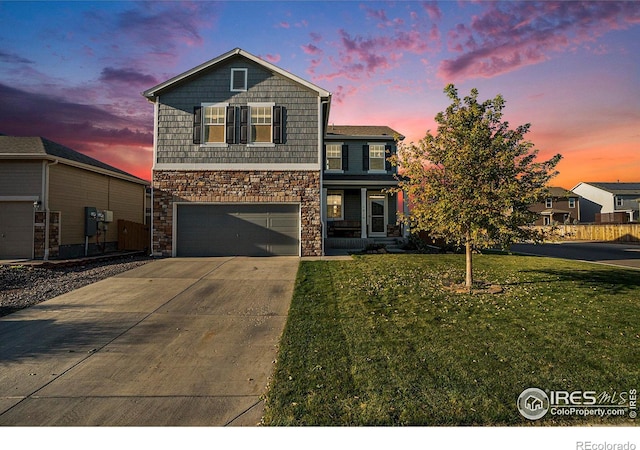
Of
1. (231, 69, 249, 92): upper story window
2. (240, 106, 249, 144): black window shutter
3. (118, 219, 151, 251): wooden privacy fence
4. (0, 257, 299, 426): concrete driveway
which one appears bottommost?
(0, 257, 299, 426): concrete driveway

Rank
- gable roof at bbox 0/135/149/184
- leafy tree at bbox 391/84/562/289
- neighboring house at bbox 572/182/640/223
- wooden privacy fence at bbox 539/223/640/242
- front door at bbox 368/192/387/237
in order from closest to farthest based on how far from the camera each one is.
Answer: leafy tree at bbox 391/84/562/289
gable roof at bbox 0/135/149/184
front door at bbox 368/192/387/237
wooden privacy fence at bbox 539/223/640/242
neighboring house at bbox 572/182/640/223

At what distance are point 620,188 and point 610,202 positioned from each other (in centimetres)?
340

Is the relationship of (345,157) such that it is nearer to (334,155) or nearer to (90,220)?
(334,155)

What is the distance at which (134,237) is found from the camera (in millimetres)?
17172

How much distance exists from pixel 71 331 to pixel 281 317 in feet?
11.9

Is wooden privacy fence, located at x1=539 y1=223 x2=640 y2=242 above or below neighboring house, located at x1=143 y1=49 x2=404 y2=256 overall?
below

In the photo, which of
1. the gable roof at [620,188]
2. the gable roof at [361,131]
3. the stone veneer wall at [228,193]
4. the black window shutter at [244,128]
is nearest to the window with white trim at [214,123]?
the black window shutter at [244,128]

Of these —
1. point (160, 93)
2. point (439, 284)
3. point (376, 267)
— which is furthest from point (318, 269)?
point (160, 93)

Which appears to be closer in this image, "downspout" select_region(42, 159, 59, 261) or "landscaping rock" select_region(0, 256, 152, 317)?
"landscaping rock" select_region(0, 256, 152, 317)

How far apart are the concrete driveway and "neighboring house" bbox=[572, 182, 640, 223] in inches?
2112

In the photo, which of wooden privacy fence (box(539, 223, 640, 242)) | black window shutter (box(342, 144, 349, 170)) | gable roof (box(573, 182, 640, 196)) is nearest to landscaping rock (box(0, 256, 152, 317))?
black window shutter (box(342, 144, 349, 170))

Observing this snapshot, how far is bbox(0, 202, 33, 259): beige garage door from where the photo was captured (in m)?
12.9

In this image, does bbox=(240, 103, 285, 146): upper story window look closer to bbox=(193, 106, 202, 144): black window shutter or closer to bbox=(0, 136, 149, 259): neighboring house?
bbox=(193, 106, 202, 144): black window shutter

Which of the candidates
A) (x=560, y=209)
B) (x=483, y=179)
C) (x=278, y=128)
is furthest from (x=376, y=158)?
(x=560, y=209)
